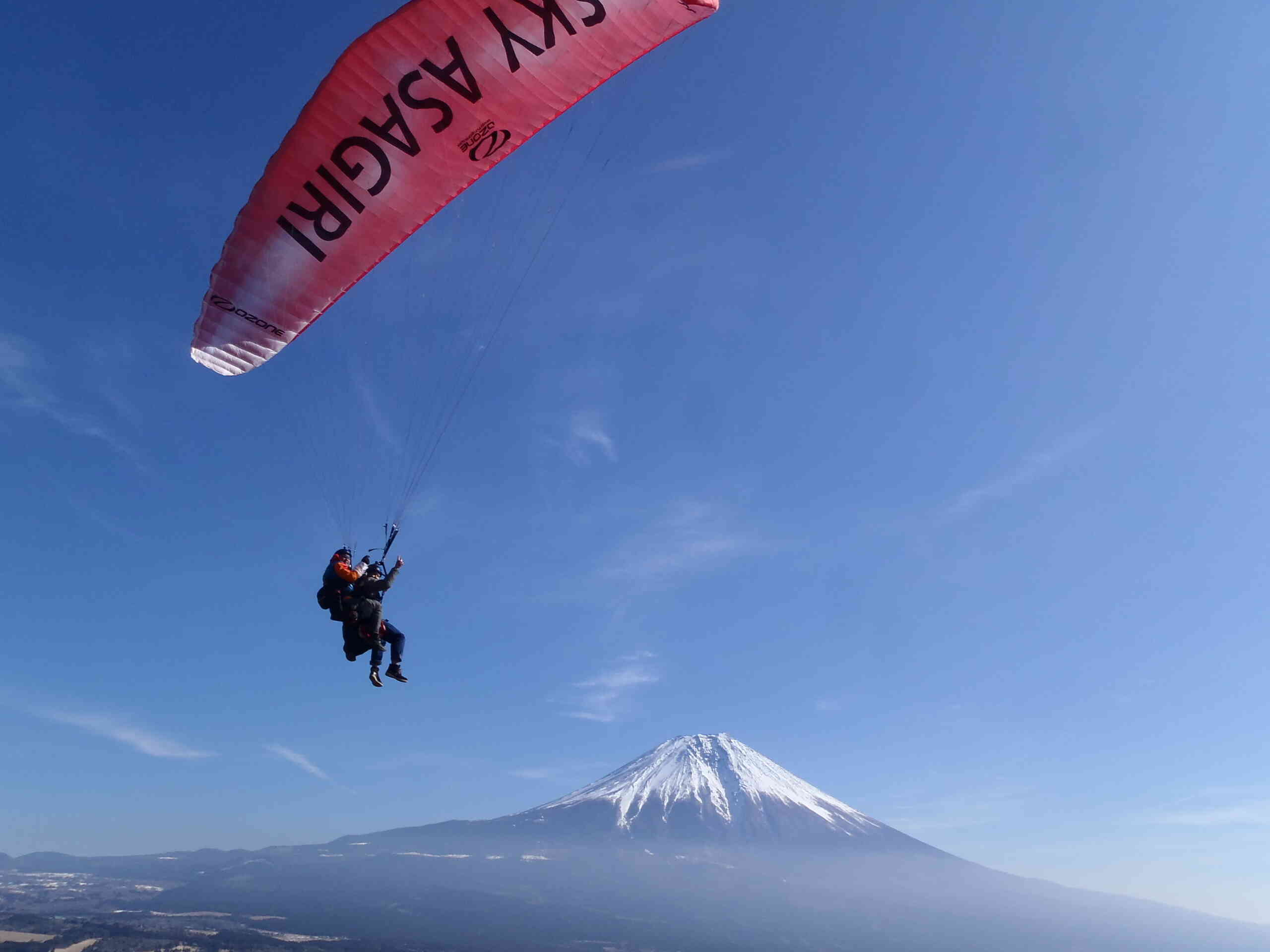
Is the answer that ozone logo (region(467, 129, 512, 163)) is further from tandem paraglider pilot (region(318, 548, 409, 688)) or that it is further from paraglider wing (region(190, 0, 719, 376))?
tandem paraglider pilot (region(318, 548, 409, 688))

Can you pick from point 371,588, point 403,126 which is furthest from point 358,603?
point 403,126

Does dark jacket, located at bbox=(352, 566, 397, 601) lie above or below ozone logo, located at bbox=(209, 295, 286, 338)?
below

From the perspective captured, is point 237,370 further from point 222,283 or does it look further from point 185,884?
point 185,884

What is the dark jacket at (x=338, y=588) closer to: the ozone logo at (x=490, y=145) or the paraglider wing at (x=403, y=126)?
the paraglider wing at (x=403, y=126)

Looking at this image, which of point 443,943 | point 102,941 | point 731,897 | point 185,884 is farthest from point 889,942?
point 185,884

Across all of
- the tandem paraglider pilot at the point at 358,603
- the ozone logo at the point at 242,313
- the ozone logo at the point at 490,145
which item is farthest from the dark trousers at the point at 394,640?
the ozone logo at the point at 490,145

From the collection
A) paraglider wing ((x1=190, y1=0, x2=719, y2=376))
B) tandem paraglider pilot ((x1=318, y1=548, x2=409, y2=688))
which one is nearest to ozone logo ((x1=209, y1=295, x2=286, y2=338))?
paraglider wing ((x1=190, y1=0, x2=719, y2=376))

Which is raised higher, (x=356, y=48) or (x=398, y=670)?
(x=356, y=48)
